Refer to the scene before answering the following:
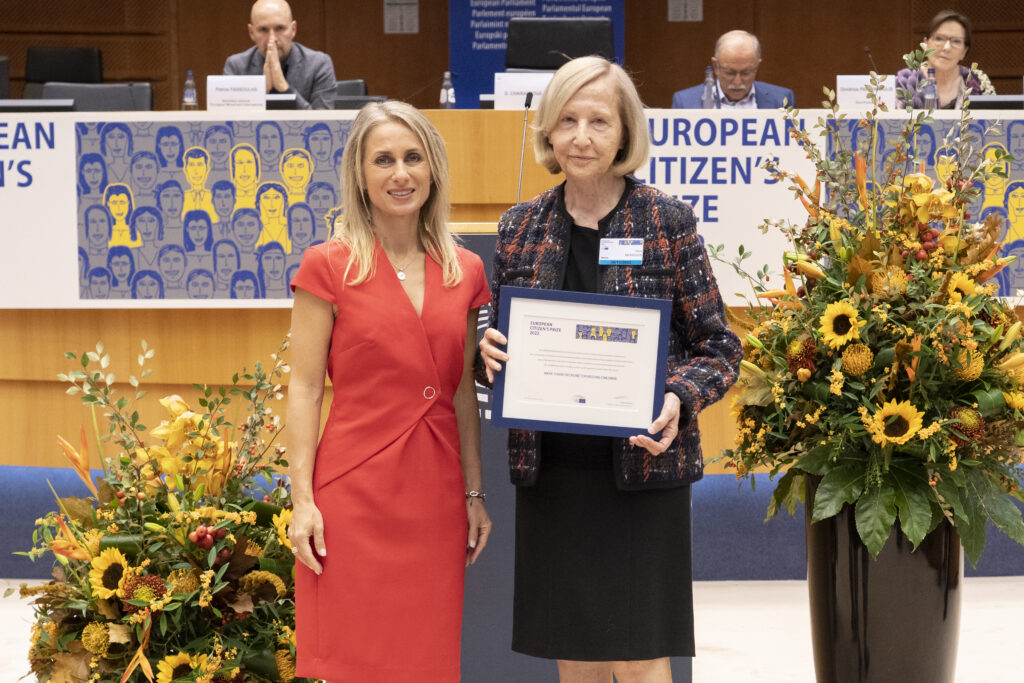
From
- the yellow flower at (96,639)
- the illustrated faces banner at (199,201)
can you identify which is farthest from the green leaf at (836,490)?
the illustrated faces banner at (199,201)

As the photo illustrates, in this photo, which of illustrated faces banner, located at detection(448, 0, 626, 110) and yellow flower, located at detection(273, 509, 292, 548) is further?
illustrated faces banner, located at detection(448, 0, 626, 110)

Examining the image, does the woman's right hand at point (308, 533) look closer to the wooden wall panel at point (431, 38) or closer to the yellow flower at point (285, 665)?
the yellow flower at point (285, 665)

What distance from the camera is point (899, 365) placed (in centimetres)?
193

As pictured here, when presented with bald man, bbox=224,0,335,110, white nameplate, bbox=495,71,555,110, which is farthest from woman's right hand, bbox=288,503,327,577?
bald man, bbox=224,0,335,110

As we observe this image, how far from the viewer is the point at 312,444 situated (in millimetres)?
1799

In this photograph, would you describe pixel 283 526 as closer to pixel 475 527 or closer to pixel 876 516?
pixel 475 527

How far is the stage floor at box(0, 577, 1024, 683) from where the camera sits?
3.10 m

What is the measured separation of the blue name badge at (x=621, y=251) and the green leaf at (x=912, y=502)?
25.2 inches

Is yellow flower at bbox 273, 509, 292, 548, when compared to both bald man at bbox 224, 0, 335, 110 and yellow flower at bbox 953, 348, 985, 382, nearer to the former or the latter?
yellow flower at bbox 953, 348, 985, 382

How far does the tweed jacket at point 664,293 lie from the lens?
174cm

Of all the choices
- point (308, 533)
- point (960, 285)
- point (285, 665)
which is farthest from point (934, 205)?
point (285, 665)

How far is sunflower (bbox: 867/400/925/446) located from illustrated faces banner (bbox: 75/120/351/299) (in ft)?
7.75

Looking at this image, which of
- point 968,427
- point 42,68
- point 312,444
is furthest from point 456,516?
point 42,68

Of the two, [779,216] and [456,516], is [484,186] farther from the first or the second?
[456,516]
